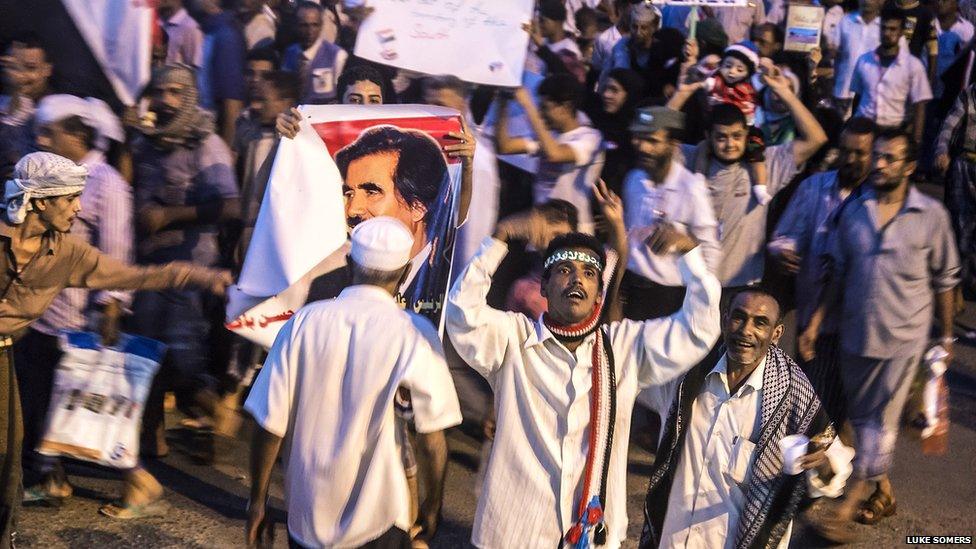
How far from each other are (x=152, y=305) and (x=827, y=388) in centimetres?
314

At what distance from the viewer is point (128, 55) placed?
22.6 feet

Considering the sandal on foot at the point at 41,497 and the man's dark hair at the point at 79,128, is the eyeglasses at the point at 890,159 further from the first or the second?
the sandal on foot at the point at 41,497

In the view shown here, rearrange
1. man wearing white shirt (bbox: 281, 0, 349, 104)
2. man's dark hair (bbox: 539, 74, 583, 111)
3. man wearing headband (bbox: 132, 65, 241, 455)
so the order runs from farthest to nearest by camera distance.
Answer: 1. man wearing white shirt (bbox: 281, 0, 349, 104)
2. man's dark hair (bbox: 539, 74, 583, 111)
3. man wearing headband (bbox: 132, 65, 241, 455)

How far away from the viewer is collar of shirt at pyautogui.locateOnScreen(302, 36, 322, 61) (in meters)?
8.84

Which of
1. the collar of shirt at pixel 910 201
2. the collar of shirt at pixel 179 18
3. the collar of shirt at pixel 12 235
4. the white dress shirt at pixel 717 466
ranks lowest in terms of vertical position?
the white dress shirt at pixel 717 466

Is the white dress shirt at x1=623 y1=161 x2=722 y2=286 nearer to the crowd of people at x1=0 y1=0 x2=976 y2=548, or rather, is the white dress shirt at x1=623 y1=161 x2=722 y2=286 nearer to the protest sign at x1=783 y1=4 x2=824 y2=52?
the crowd of people at x1=0 y1=0 x2=976 y2=548

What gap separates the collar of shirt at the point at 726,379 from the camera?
425 cm

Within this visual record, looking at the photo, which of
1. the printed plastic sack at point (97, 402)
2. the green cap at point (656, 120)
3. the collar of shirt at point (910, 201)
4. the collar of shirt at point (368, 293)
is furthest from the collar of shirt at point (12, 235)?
the collar of shirt at point (910, 201)

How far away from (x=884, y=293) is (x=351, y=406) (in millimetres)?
2750

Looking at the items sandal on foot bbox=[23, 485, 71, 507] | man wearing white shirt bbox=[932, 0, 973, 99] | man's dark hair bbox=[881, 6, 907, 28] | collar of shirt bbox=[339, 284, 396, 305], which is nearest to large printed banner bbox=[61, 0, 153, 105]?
sandal on foot bbox=[23, 485, 71, 507]

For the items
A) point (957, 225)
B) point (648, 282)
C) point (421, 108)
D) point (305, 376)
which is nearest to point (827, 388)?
point (648, 282)

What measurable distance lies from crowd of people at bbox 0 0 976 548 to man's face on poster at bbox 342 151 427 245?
0.03 metres

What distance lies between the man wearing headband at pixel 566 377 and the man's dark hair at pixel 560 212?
1.74m

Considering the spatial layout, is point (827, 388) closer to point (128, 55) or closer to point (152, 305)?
point (152, 305)
